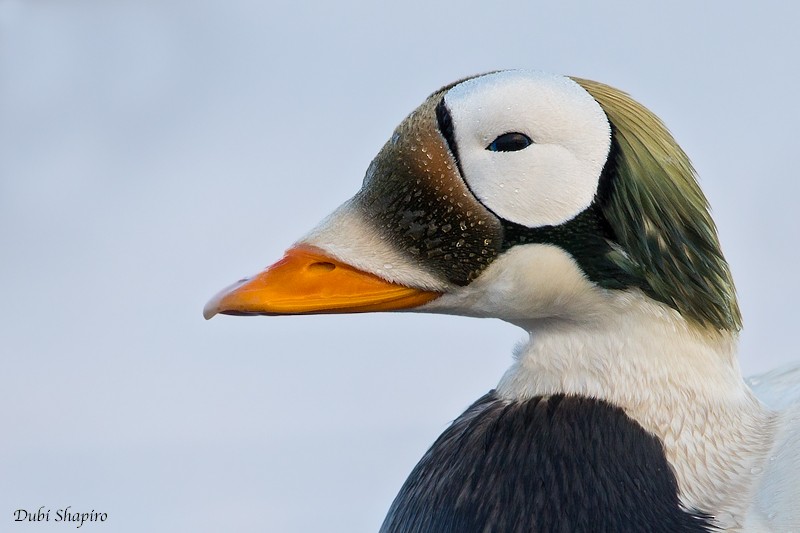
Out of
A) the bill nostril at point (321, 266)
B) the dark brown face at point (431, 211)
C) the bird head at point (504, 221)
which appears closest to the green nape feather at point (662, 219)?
the bird head at point (504, 221)

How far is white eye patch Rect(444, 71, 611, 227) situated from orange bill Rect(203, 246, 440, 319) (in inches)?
4.4

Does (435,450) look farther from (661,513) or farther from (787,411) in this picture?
(787,411)

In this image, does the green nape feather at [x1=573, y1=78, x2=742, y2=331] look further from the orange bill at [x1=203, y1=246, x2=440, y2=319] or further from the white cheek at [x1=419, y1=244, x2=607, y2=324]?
the orange bill at [x1=203, y1=246, x2=440, y2=319]

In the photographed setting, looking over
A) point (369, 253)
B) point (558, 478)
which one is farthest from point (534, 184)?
point (558, 478)

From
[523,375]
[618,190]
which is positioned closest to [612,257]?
[618,190]

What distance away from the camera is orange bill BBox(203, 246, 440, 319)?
0.99m

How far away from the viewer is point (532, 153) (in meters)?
0.97

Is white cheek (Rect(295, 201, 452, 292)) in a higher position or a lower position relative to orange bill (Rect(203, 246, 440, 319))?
higher

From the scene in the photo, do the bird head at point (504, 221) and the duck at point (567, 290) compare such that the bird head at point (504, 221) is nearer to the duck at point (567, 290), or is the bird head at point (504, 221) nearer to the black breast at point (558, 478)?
the duck at point (567, 290)

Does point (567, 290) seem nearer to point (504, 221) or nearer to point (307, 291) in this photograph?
point (504, 221)

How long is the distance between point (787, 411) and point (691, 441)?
7.4 inches

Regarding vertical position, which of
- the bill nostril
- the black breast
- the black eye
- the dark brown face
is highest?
the black eye

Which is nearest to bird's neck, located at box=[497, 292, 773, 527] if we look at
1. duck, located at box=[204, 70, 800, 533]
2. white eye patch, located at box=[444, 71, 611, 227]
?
duck, located at box=[204, 70, 800, 533]

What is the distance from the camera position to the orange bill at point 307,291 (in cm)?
99
